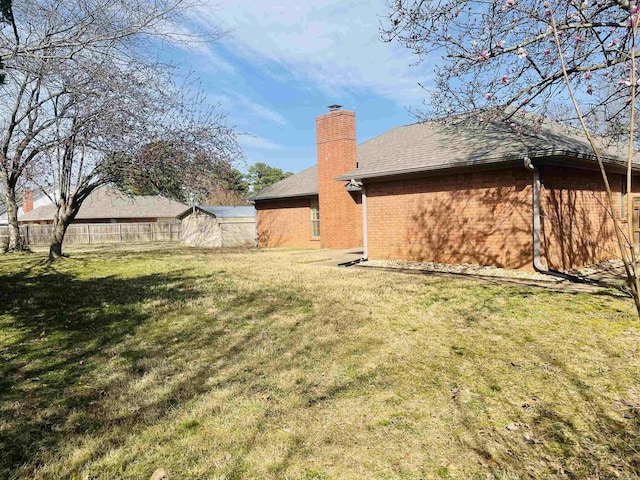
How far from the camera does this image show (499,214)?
10422 millimetres

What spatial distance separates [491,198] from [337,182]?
8578 mm

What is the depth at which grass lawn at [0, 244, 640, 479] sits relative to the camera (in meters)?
2.97

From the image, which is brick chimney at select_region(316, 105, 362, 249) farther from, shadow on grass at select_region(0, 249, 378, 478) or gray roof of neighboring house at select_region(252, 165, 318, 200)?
shadow on grass at select_region(0, 249, 378, 478)

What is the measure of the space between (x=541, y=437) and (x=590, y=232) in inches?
392

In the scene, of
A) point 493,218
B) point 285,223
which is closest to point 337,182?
point 285,223

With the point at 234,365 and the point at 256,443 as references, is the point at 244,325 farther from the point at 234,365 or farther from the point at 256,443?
the point at 256,443

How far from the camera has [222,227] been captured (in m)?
24.6

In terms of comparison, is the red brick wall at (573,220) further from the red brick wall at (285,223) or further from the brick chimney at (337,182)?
the red brick wall at (285,223)

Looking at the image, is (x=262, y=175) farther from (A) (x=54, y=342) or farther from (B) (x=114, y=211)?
(A) (x=54, y=342)

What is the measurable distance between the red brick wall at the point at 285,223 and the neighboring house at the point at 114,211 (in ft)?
64.6

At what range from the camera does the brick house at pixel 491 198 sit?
9.83m

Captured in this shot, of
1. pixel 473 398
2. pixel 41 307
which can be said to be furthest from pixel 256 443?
pixel 41 307

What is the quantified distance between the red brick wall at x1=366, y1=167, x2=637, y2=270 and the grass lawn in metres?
2.81

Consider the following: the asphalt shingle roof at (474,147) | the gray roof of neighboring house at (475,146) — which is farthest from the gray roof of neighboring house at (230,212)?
the asphalt shingle roof at (474,147)
